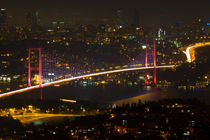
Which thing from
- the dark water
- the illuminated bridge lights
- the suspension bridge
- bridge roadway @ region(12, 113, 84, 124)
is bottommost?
bridge roadway @ region(12, 113, 84, 124)

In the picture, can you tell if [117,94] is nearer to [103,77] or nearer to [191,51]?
[103,77]

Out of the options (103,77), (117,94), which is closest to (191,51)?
(103,77)

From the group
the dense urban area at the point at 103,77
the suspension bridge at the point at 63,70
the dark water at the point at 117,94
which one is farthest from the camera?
the suspension bridge at the point at 63,70

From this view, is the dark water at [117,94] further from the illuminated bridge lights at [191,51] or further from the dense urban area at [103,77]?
the illuminated bridge lights at [191,51]

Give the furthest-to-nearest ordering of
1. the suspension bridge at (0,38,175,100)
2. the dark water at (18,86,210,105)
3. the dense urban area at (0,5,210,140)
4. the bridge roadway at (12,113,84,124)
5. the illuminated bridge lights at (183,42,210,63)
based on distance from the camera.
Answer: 1. the illuminated bridge lights at (183,42,210,63)
2. the suspension bridge at (0,38,175,100)
3. the dark water at (18,86,210,105)
4. the bridge roadway at (12,113,84,124)
5. the dense urban area at (0,5,210,140)

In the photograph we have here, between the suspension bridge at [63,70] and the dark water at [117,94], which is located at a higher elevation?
the suspension bridge at [63,70]

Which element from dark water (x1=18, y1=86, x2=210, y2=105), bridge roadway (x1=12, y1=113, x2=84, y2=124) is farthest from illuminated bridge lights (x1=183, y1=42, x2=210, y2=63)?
bridge roadway (x1=12, y1=113, x2=84, y2=124)

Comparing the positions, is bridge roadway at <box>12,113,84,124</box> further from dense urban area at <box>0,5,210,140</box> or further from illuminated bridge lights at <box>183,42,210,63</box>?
illuminated bridge lights at <box>183,42,210,63</box>

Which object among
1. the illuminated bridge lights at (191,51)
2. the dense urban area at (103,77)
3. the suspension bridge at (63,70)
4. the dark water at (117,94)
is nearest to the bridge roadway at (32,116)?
the dense urban area at (103,77)

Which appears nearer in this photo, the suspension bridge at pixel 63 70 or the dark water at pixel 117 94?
the dark water at pixel 117 94

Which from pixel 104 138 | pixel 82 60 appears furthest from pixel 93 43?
pixel 104 138
